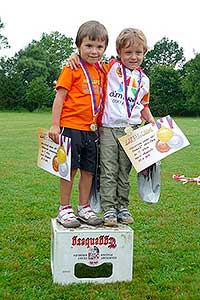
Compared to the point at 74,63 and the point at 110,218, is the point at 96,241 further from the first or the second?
the point at 74,63

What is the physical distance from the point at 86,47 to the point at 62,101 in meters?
0.48

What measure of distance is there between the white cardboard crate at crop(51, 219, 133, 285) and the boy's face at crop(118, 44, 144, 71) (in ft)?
4.55

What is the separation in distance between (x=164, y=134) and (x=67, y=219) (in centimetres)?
107

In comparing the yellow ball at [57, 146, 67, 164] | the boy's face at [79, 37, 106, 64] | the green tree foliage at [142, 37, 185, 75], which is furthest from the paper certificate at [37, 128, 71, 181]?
the green tree foliage at [142, 37, 185, 75]

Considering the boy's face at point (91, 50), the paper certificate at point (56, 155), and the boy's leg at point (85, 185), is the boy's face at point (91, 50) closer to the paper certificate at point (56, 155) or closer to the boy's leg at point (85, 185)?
the paper certificate at point (56, 155)

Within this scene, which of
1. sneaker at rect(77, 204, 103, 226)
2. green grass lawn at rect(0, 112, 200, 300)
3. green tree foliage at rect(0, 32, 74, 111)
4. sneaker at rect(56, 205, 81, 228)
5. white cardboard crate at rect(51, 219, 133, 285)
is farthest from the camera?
green tree foliage at rect(0, 32, 74, 111)

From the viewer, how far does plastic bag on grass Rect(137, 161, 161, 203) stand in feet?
15.0

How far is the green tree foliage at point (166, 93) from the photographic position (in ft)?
187

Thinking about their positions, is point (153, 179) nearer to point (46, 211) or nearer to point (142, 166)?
point (142, 166)

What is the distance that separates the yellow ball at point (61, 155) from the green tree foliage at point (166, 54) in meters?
69.2

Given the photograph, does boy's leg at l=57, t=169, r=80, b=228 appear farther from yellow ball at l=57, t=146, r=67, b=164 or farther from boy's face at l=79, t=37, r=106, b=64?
boy's face at l=79, t=37, r=106, b=64

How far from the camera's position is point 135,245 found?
532cm

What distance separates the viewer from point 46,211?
6.70 meters

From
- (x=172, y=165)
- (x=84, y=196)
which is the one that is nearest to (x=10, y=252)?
(x=84, y=196)
